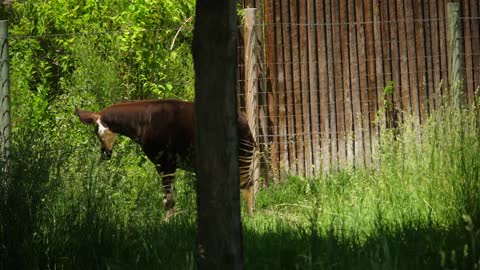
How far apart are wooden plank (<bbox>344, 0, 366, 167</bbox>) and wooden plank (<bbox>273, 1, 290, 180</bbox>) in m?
0.81

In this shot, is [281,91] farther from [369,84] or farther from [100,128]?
[100,128]

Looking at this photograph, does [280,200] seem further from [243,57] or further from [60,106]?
[60,106]

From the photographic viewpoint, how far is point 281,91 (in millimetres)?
12477

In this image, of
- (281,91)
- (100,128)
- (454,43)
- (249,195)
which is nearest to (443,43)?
(454,43)

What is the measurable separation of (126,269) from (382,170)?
3.79 meters

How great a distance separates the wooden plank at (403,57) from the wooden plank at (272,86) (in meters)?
1.63

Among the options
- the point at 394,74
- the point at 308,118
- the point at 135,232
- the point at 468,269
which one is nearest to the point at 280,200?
the point at 308,118

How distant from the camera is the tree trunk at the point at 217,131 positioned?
18.4 feet

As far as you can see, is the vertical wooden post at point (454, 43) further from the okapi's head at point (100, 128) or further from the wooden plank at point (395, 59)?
the okapi's head at point (100, 128)

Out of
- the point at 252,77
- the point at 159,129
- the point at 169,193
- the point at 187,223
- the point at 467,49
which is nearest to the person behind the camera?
the point at 187,223

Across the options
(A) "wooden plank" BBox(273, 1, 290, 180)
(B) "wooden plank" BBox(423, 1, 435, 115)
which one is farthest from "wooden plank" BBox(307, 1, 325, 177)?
(B) "wooden plank" BBox(423, 1, 435, 115)

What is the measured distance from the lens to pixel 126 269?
6.68 meters

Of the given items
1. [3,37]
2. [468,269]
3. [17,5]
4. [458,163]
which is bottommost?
[468,269]

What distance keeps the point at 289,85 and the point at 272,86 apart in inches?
8.6
